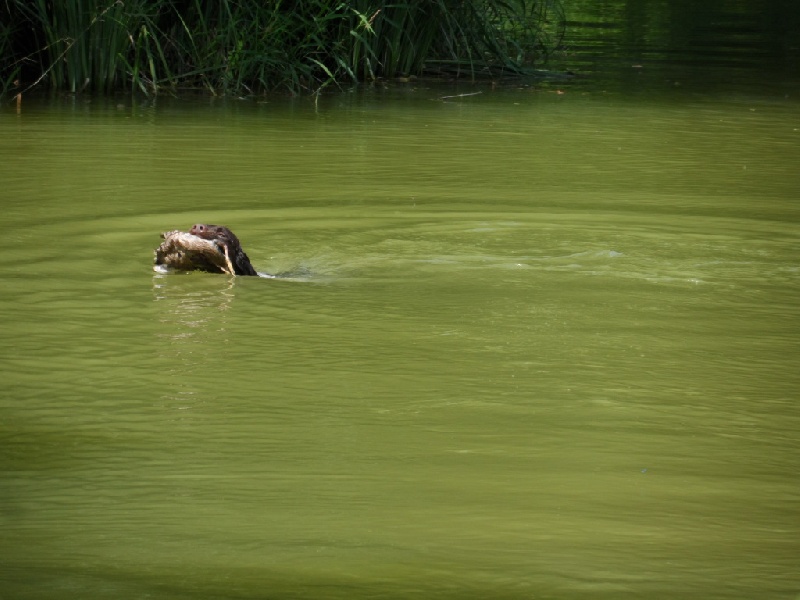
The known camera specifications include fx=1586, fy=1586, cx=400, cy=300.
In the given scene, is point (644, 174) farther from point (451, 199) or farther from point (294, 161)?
point (294, 161)

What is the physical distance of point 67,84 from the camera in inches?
421

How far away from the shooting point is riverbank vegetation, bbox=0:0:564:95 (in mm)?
10195

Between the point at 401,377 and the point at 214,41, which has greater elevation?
the point at 214,41

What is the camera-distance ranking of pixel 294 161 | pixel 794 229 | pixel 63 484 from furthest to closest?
pixel 294 161
pixel 794 229
pixel 63 484

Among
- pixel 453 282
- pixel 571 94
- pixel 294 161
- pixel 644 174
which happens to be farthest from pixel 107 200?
pixel 571 94

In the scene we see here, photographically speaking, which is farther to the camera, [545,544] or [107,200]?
[107,200]

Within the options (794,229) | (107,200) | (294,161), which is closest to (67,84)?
(294,161)

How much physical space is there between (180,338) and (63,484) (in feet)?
4.53

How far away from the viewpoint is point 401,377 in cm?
427

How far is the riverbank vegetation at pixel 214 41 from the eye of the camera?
1020cm

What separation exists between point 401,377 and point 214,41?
6607 mm

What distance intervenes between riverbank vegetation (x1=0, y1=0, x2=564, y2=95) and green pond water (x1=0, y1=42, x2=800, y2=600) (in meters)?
1.87

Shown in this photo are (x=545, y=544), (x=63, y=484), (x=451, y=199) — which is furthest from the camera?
(x=451, y=199)

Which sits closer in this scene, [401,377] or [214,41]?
[401,377]
